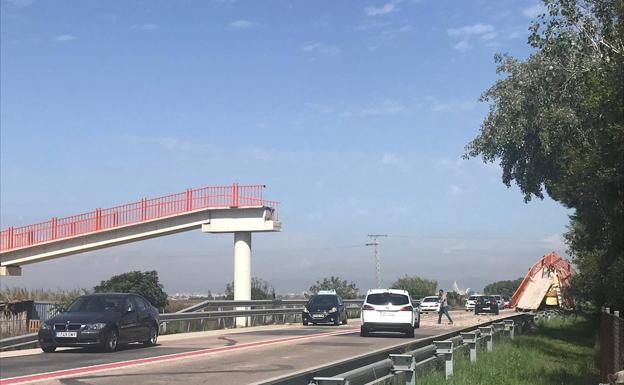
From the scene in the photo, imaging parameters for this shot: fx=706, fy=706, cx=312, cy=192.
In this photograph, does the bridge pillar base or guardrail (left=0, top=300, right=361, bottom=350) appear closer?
guardrail (left=0, top=300, right=361, bottom=350)

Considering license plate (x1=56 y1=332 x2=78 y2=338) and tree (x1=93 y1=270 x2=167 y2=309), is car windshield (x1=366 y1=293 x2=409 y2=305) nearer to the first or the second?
license plate (x1=56 y1=332 x2=78 y2=338)

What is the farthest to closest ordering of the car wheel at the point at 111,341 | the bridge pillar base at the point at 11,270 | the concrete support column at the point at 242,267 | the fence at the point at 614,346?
the bridge pillar base at the point at 11,270
the concrete support column at the point at 242,267
the car wheel at the point at 111,341
the fence at the point at 614,346

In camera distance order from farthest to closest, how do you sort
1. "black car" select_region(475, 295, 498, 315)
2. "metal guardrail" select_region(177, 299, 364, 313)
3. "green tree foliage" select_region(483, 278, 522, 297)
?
"green tree foliage" select_region(483, 278, 522, 297) → "black car" select_region(475, 295, 498, 315) → "metal guardrail" select_region(177, 299, 364, 313)

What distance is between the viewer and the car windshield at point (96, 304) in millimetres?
19531

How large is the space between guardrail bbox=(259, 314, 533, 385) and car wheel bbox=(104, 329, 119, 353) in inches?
363

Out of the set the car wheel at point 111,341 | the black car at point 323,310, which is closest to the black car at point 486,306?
the black car at point 323,310

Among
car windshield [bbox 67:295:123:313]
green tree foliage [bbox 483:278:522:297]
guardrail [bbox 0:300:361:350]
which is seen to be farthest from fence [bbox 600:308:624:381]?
green tree foliage [bbox 483:278:522:297]

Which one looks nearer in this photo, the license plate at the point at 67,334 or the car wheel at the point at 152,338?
the license plate at the point at 67,334

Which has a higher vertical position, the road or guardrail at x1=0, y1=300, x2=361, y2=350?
guardrail at x1=0, y1=300, x2=361, y2=350

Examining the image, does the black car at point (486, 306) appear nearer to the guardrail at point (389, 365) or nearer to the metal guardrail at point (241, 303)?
the metal guardrail at point (241, 303)

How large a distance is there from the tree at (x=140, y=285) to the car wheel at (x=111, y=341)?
2349cm

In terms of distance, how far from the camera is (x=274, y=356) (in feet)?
58.1

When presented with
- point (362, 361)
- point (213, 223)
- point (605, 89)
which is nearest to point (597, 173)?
point (605, 89)

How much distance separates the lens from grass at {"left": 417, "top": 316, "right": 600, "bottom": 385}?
11758 millimetres
